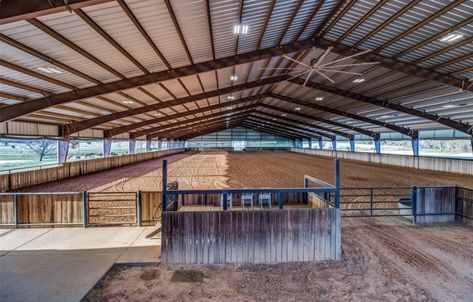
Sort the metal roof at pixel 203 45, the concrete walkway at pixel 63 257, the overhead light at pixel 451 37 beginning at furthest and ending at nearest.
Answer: the overhead light at pixel 451 37
the metal roof at pixel 203 45
the concrete walkway at pixel 63 257

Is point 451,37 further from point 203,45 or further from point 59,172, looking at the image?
point 59,172

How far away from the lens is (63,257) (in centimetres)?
579

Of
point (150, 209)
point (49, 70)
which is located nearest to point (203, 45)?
point (49, 70)

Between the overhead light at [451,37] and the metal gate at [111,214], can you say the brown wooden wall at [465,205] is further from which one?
the metal gate at [111,214]

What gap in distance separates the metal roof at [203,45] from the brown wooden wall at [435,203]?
581 centimetres

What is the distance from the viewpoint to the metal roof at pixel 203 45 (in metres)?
6.74

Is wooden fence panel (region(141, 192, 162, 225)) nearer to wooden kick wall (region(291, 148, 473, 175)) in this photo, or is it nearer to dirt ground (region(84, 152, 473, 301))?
dirt ground (region(84, 152, 473, 301))

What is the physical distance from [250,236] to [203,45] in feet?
25.3

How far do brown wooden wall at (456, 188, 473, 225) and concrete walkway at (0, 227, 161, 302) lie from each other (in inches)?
388

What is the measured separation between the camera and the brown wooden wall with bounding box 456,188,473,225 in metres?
8.16

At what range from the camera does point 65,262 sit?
5.57m

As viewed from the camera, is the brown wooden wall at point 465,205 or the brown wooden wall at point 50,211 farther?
the brown wooden wall at point 465,205


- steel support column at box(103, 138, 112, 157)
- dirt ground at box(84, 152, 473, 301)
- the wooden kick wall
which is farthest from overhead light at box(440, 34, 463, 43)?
steel support column at box(103, 138, 112, 157)

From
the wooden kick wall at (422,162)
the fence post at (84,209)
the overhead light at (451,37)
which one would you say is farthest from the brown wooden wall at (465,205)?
the wooden kick wall at (422,162)
